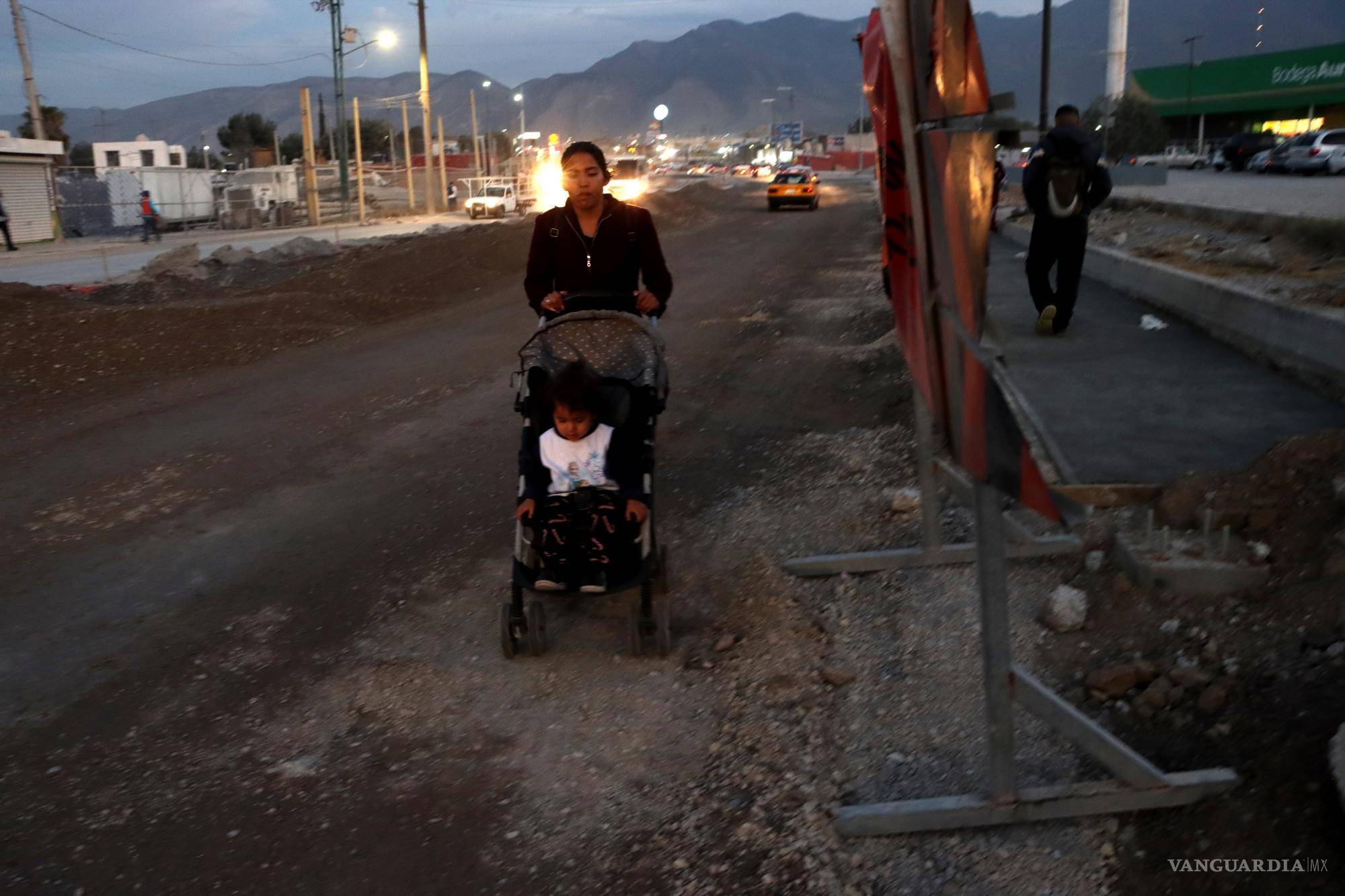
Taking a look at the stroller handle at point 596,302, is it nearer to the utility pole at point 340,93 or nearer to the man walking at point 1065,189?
the man walking at point 1065,189

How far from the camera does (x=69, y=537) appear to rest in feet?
22.0

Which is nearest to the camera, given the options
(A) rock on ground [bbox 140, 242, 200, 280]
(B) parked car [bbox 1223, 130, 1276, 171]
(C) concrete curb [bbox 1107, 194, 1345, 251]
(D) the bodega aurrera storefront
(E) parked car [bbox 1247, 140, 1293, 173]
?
(C) concrete curb [bbox 1107, 194, 1345, 251]

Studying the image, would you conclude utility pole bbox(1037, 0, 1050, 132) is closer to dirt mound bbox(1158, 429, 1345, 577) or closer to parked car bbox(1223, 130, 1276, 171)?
parked car bbox(1223, 130, 1276, 171)

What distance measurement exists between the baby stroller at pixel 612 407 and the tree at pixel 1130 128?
4116 cm

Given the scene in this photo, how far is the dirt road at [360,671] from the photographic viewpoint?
143 inches

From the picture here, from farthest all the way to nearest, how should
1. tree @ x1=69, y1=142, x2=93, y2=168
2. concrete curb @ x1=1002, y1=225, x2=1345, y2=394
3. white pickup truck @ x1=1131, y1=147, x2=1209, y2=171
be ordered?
tree @ x1=69, y1=142, x2=93, y2=168
white pickup truck @ x1=1131, y1=147, x2=1209, y2=171
concrete curb @ x1=1002, y1=225, x2=1345, y2=394

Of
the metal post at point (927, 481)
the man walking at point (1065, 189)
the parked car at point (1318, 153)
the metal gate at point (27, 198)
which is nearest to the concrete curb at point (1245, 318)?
the man walking at point (1065, 189)

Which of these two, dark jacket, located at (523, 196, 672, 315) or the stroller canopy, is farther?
dark jacket, located at (523, 196, 672, 315)

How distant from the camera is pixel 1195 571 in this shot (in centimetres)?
469

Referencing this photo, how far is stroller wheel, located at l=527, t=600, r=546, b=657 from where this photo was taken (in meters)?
4.89

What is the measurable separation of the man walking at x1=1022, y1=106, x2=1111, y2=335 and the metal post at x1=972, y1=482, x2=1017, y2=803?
691 cm

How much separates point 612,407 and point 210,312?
37.2 ft

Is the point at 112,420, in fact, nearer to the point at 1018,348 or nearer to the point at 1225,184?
the point at 1018,348

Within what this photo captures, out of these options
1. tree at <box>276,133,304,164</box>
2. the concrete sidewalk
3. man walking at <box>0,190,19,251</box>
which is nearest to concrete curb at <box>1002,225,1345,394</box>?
the concrete sidewalk
